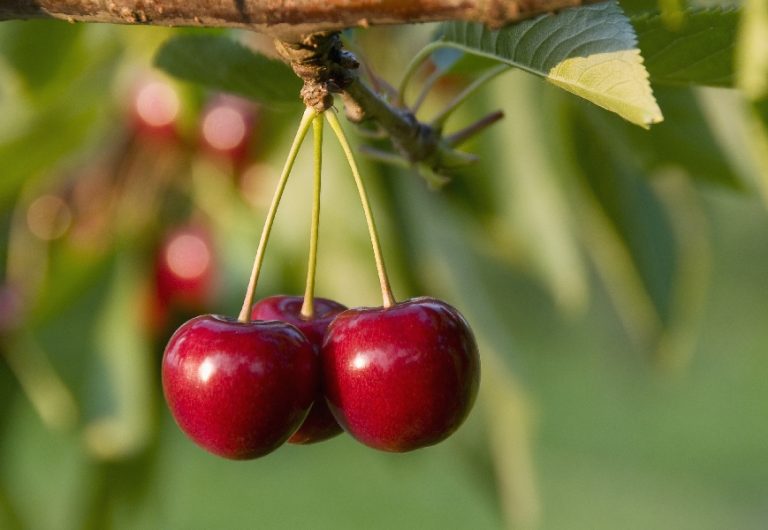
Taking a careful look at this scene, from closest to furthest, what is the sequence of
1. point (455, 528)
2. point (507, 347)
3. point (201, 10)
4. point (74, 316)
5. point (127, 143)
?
1. point (201, 10)
2. point (507, 347)
3. point (74, 316)
4. point (127, 143)
5. point (455, 528)

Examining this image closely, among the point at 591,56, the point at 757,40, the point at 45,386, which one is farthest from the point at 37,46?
the point at 757,40

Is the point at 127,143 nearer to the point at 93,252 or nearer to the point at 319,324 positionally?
the point at 93,252

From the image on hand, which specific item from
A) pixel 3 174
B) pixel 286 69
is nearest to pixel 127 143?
pixel 3 174

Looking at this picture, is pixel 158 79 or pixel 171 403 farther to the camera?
pixel 158 79

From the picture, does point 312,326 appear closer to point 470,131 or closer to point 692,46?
point 470,131

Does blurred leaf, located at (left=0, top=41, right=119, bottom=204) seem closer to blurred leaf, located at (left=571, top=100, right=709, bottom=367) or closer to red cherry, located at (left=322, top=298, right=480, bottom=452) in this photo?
blurred leaf, located at (left=571, top=100, right=709, bottom=367)

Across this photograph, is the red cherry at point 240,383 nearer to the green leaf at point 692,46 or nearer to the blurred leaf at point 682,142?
the green leaf at point 692,46

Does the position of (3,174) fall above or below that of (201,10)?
below
